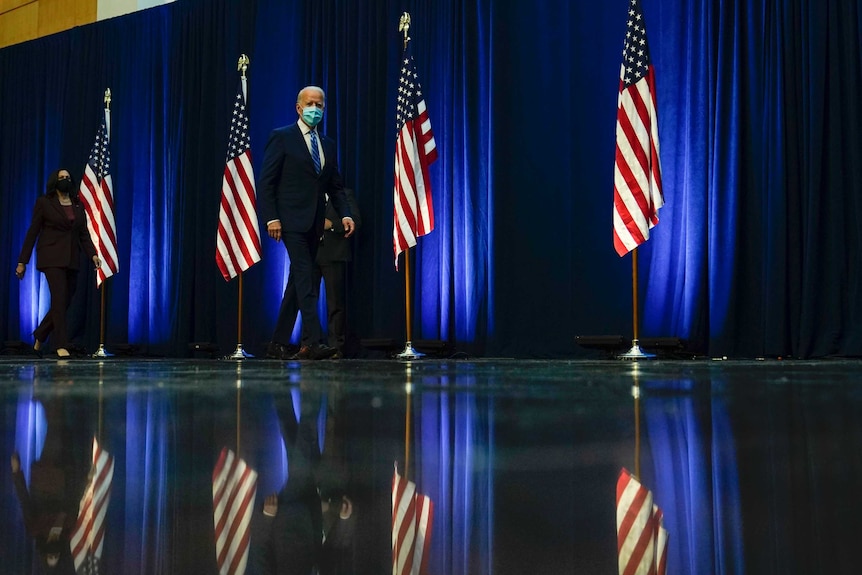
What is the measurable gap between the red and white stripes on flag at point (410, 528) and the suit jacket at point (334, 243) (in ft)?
18.7

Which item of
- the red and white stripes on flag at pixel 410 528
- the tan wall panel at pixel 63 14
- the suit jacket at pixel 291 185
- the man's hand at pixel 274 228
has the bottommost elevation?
the red and white stripes on flag at pixel 410 528

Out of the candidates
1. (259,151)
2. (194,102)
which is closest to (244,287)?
(259,151)

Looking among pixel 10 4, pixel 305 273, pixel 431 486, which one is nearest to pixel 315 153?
pixel 305 273

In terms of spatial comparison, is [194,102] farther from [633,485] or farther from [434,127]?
[633,485]

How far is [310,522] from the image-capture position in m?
0.51

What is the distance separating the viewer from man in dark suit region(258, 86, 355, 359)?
4805 mm

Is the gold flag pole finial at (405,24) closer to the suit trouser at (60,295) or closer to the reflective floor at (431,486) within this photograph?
the suit trouser at (60,295)

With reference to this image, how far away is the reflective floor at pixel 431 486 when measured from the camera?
43cm

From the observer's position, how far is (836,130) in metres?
5.10

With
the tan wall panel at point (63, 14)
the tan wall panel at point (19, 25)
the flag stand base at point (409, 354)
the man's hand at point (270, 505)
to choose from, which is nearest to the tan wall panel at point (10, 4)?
the tan wall panel at point (19, 25)

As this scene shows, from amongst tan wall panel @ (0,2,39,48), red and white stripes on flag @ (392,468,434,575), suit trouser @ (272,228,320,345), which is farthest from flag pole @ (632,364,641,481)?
tan wall panel @ (0,2,39,48)

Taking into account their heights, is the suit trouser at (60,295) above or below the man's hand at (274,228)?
below

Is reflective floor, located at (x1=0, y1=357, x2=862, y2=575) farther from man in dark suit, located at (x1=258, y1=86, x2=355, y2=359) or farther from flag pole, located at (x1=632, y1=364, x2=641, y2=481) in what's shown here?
man in dark suit, located at (x1=258, y1=86, x2=355, y2=359)

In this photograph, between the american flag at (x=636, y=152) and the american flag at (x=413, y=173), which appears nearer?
the american flag at (x=636, y=152)
